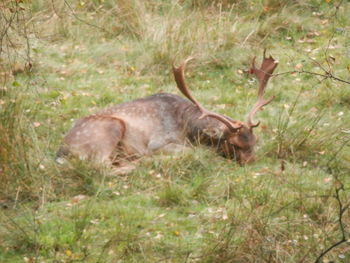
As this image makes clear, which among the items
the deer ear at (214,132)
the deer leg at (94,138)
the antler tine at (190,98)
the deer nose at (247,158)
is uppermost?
the antler tine at (190,98)

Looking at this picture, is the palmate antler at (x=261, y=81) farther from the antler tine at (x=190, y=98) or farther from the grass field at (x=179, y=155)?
the grass field at (x=179, y=155)

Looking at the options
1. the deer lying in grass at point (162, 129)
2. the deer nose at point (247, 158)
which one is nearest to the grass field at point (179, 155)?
the deer nose at point (247, 158)

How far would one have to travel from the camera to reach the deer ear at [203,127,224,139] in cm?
935

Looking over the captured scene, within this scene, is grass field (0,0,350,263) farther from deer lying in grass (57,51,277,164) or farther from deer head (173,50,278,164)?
deer lying in grass (57,51,277,164)

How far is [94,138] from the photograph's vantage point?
9.30 metres

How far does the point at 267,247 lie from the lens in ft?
19.8

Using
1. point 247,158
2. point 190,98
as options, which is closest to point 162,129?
point 190,98

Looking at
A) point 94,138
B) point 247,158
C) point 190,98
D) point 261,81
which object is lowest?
point 247,158

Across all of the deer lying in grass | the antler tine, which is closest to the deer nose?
the deer lying in grass

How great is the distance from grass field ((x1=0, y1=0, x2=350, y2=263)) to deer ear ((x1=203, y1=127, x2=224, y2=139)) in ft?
0.90

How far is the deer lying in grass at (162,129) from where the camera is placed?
9.16m

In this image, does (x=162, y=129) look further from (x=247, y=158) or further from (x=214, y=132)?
(x=247, y=158)

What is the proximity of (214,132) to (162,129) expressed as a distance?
0.70 metres

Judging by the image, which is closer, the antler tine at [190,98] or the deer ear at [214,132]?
the antler tine at [190,98]
